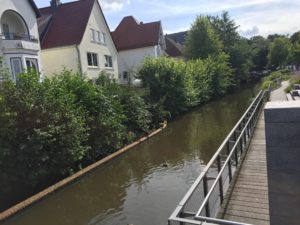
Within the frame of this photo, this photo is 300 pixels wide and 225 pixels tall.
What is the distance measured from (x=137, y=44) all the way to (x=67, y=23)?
1217 cm

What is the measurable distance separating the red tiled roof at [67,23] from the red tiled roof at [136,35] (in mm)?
10919

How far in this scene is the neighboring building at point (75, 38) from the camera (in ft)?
90.1

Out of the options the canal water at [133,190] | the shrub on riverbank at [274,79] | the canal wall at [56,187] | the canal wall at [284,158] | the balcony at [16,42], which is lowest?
the canal water at [133,190]

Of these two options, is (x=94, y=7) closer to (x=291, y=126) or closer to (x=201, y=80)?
(x=201, y=80)

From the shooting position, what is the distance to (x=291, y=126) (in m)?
3.05

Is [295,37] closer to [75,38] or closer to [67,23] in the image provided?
[67,23]

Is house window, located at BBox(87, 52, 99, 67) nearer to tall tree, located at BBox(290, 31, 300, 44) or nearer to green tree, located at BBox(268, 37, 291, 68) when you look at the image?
green tree, located at BBox(268, 37, 291, 68)

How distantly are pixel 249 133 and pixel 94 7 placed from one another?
2334 centimetres

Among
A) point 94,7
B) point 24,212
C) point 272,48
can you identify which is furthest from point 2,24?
point 272,48

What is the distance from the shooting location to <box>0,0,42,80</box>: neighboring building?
68.2ft

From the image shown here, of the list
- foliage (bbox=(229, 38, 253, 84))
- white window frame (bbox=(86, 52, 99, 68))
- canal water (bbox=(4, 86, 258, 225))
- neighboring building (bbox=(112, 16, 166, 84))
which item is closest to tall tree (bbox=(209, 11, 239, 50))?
foliage (bbox=(229, 38, 253, 84))

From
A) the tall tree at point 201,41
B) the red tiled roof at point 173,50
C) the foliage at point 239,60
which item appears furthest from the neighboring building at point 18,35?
the foliage at point 239,60

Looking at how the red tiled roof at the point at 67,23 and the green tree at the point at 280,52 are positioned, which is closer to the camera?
the red tiled roof at the point at 67,23

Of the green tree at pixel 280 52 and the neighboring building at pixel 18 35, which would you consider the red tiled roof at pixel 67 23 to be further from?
the green tree at pixel 280 52
